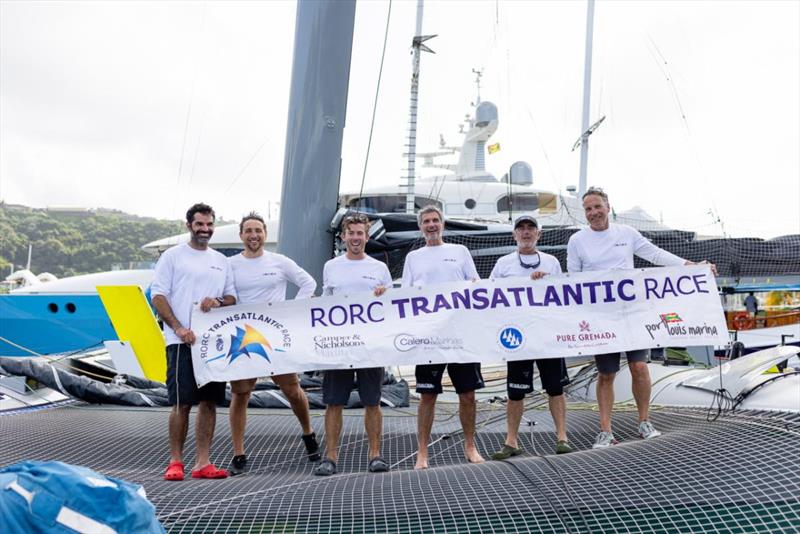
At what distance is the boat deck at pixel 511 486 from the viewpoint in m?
2.78

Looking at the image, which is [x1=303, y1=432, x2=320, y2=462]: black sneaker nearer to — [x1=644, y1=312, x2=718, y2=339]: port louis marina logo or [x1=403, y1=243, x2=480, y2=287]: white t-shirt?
[x1=403, y1=243, x2=480, y2=287]: white t-shirt

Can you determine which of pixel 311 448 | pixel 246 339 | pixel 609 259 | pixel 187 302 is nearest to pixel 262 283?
pixel 246 339

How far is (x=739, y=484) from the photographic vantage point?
9.70 ft

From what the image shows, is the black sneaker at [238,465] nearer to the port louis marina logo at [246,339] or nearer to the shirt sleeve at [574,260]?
the port louis marina logo at [246,339]

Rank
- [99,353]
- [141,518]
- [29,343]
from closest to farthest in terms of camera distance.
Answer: [141,518] → [99,353] → [29,343]

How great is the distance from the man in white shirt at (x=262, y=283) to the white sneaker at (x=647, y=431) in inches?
89.7

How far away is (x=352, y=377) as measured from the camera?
14.8ft

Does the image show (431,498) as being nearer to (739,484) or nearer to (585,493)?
(585,493)

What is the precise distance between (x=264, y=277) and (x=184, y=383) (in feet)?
2.96

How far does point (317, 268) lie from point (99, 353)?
5.36 m

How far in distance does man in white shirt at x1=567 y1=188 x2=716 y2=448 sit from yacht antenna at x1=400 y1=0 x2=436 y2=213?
8.32 meters

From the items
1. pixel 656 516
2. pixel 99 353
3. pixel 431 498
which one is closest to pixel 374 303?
pixel 431 498

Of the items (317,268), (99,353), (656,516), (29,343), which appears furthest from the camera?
(29,343)

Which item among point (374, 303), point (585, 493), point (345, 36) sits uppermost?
point (345, 36)
